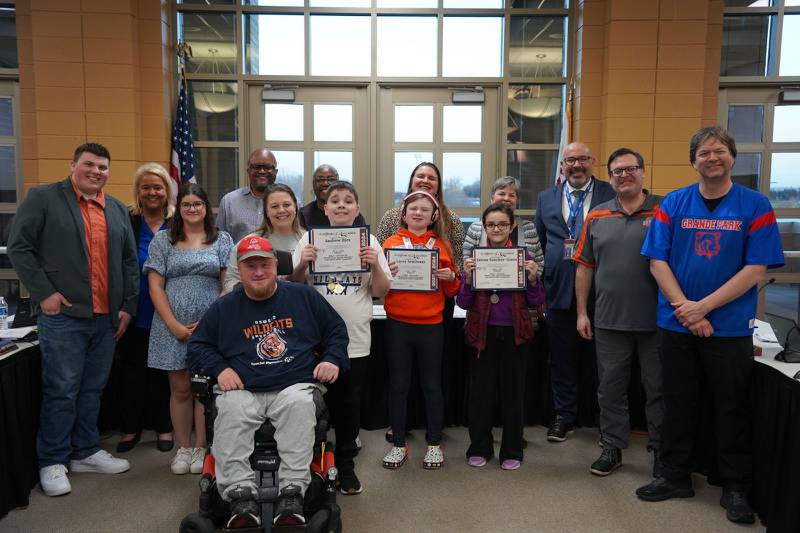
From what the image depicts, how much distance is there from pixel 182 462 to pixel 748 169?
6112mm

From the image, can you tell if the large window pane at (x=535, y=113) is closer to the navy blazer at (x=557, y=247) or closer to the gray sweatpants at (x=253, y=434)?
the navy blazer at (x=557, y=247)

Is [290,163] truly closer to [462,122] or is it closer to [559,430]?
[462,122]

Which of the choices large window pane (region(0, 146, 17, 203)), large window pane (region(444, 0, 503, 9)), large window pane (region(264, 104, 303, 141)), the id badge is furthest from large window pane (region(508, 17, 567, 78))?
large window pane (region(0, 146, 17, 203))

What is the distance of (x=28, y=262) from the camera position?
9.21 ft

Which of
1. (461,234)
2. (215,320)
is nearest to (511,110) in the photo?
(461,234)

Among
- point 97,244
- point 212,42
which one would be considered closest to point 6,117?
point 212,42

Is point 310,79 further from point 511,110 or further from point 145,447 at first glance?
point 145,447

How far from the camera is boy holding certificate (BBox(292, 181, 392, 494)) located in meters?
2.85

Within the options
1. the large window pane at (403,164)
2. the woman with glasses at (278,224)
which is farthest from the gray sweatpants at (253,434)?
the large window pane at (403,164)

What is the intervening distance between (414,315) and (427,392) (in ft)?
1.52

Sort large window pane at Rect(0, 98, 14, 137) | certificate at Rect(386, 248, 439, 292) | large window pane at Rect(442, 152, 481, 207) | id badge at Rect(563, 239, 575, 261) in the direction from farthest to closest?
1. large window pane at Rect(442, 152, 481, 207)
2. large window pane at Rect(0, 98, 14, 137)
3. id badge at Rect(563, 239, 575, 261)
4. certificate at Rect(386, 248, 439, 292)

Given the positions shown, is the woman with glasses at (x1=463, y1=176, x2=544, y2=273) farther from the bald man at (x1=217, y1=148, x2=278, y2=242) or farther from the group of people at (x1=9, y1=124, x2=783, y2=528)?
the bald man at (x1=217, y1=148, x2=278, y2=242)

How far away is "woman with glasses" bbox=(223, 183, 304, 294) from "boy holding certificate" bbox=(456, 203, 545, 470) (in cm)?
99

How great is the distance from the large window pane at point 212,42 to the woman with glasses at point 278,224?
140 inches
